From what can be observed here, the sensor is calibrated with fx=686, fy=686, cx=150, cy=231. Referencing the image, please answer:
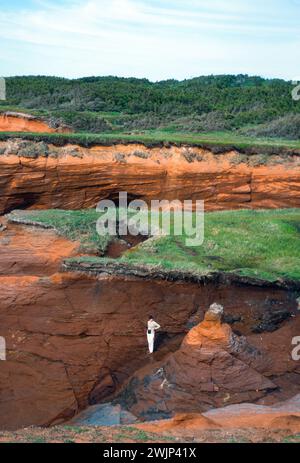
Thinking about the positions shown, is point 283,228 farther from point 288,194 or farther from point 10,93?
point 10,93

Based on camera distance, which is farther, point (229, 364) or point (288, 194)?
point (288, 194)

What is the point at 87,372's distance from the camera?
33.6ft

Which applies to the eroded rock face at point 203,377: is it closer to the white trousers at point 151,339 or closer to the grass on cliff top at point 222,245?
the white trousers at point 151,339

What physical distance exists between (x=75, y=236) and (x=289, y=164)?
850 centimetres

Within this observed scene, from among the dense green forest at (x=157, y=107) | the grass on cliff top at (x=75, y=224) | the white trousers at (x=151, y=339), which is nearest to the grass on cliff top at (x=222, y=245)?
the grass on cliff top at (x=75, y=224)

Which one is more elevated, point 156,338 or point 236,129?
point 236,129

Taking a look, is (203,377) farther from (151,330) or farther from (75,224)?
(75,224)

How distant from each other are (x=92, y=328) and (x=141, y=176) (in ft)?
28.4

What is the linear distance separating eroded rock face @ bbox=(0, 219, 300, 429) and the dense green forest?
45.8ft

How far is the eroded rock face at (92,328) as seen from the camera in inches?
392

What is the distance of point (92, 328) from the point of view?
10.7 metres
